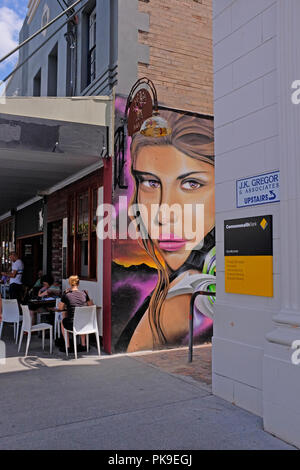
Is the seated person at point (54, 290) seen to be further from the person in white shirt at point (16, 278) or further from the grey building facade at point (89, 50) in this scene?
the grey building facade at point (89, 50)

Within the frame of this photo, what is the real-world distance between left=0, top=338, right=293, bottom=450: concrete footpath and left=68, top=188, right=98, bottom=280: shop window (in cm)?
265

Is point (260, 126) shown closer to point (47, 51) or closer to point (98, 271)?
point (98, 271)

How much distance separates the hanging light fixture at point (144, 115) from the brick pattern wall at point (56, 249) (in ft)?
14.5

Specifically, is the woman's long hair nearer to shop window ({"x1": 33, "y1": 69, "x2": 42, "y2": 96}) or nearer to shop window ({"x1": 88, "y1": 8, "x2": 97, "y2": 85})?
shop window ({"x1": 88, "y1": 8, "x2": 97, "y2": 85})

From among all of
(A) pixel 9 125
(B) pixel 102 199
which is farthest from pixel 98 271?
(A) pixel 9 125

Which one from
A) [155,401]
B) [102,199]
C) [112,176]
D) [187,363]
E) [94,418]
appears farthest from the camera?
[102,199]

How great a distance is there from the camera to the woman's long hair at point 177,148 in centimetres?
784

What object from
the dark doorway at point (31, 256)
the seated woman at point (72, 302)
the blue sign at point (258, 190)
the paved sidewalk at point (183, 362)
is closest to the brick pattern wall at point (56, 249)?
the dark doorway at point (31, 256)

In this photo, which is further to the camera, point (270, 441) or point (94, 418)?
point (94, 418)

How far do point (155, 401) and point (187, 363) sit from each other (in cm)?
192

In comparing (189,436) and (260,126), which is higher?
(260,126)

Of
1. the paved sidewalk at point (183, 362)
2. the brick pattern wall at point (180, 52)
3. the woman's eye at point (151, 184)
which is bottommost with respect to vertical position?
the paved sidewalk at point (183, 362)

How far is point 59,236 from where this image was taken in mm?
11234

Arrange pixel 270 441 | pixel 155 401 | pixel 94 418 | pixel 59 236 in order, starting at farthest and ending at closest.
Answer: pixel 59 236
pixel 155 401
pixel 94 418
pixel 270 441
